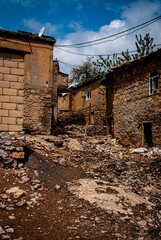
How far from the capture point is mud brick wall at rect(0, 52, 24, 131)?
485 centimetres

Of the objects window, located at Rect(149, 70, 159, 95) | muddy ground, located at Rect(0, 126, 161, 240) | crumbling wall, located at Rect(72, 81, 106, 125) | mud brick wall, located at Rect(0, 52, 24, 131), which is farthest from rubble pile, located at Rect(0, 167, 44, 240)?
crumbling wall, located at Rect(72, 81, 106, 125)

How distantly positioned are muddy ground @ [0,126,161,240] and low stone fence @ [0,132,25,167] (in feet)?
0.62

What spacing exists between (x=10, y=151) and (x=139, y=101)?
737cm

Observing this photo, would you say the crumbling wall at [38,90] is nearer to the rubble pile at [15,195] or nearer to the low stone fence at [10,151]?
the low stone fence at [10,151]

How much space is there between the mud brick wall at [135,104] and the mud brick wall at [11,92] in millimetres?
6480

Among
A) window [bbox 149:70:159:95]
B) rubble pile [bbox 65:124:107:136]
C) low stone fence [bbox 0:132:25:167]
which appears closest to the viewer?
low stone fence [bbox 0:132:25:167]

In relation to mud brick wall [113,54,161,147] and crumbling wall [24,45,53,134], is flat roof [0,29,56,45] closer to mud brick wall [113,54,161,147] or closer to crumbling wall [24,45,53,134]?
crumbling wall [24,45,53,134]

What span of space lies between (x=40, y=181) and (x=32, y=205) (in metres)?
0.98

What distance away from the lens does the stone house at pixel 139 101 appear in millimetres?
8406

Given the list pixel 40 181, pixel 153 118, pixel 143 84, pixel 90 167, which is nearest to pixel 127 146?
pixel 153 118

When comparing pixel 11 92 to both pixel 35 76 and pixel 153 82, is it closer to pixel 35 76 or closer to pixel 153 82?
pixel 35 76

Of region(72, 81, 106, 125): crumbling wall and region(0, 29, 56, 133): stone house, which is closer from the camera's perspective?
region(0, 29, 56, 133): stone house

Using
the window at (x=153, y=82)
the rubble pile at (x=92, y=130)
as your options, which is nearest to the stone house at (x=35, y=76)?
the rubble pile at (x=92, y=130)

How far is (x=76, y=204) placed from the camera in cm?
345
